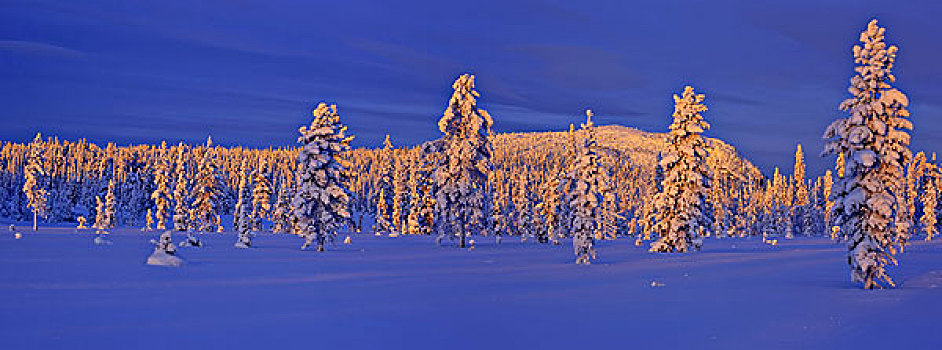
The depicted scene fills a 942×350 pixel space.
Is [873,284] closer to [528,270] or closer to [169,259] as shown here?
[528,270]

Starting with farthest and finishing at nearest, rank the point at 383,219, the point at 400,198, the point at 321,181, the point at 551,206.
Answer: the point at 400,198
the point at 383,219
the point at 551,206
the point at 321,181

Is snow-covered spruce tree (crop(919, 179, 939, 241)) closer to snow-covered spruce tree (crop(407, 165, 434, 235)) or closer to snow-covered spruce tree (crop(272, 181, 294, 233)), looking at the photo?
snow-covered spruce tree (crop(407, 165, 434, 235))

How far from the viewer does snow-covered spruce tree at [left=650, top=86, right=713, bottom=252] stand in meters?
49.8

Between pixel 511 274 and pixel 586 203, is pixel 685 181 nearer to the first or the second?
pixel 586 203

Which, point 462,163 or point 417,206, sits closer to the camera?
point 462,163

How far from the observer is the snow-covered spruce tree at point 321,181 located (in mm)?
45062

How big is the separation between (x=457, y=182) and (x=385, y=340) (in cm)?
3883

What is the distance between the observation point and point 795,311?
19.1m

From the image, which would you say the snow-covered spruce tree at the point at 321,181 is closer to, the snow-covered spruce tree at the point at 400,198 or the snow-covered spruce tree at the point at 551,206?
the snow-covered spruce tree at the point at 551,206

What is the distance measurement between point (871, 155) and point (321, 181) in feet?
99.4

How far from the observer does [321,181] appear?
45.1 metres

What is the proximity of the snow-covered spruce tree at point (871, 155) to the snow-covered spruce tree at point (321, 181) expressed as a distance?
93.2 feet

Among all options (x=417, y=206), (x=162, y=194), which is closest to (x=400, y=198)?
(x=417, y=206)

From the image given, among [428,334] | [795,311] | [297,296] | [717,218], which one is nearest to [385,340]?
[428,334]
